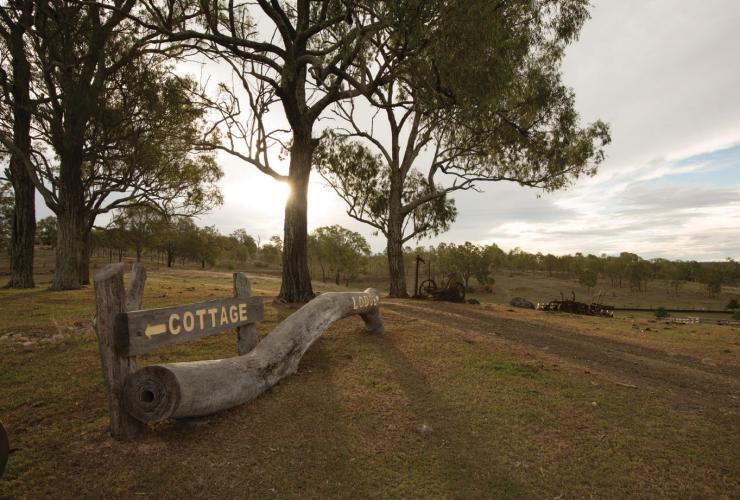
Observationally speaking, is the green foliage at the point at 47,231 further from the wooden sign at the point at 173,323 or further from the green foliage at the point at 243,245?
the wooden sign at the point at 173,323

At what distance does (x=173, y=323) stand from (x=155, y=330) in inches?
8.6

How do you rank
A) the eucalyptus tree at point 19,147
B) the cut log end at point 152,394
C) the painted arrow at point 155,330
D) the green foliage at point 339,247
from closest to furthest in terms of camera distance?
the cut log end at point 152,394, the painted arrow at point 155,330, the eucalyptus tree at point 19,147, the green foliage at point 339,247

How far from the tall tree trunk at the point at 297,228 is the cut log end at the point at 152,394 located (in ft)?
26.6

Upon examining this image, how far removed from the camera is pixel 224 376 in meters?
4.21

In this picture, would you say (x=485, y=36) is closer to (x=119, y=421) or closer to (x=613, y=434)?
(x=613, y=434)

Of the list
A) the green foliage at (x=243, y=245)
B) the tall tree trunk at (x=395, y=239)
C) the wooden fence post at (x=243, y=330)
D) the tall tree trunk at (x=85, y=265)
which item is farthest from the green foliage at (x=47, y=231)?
the wooden fence post at (x=243, y=330)

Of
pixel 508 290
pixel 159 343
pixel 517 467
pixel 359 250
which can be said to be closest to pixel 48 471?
pixel 159 343

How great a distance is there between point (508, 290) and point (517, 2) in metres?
Answer: 60.6

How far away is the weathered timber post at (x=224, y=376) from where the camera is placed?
3.53 meters

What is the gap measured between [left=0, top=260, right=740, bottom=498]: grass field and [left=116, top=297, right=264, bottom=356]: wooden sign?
90 cm

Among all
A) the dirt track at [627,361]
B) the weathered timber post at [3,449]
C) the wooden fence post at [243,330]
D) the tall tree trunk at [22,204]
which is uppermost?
the tall tree trunk at [22,204]

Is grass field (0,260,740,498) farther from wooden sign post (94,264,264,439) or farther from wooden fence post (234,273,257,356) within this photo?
wooden fence post (234,273,257,356)

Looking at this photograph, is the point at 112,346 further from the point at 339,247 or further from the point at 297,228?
the point at 339,247

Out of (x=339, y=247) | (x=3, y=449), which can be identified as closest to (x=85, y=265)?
(x=3, y=449)
